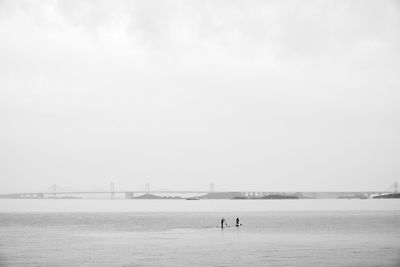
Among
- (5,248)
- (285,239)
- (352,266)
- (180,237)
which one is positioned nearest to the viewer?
(352,266)

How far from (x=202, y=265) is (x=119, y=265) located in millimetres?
3898

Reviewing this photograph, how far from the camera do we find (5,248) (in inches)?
1378

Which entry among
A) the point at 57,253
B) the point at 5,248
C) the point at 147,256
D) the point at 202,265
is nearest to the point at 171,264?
the point at 202,265

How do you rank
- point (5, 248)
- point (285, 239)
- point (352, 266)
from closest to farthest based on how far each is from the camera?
point (352, 266) → point (5, 248) → point (285, 239)

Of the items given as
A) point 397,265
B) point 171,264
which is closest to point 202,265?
point 171,264

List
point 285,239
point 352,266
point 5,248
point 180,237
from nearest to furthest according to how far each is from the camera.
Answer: point 352,266, point 5,248, point 285,239, point 180,237

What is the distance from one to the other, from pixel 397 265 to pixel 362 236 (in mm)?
16745

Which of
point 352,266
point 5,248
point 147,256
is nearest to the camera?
point 352,266

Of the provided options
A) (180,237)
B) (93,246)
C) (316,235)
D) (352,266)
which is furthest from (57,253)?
(316,235)

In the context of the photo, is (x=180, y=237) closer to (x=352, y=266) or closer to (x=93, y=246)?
(x=93, y=246)

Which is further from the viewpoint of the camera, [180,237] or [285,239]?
[180,237]

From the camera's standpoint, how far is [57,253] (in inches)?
1266

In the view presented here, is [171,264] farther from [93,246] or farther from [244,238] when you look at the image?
[244,238]

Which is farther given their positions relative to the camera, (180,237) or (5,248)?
(180,237)
